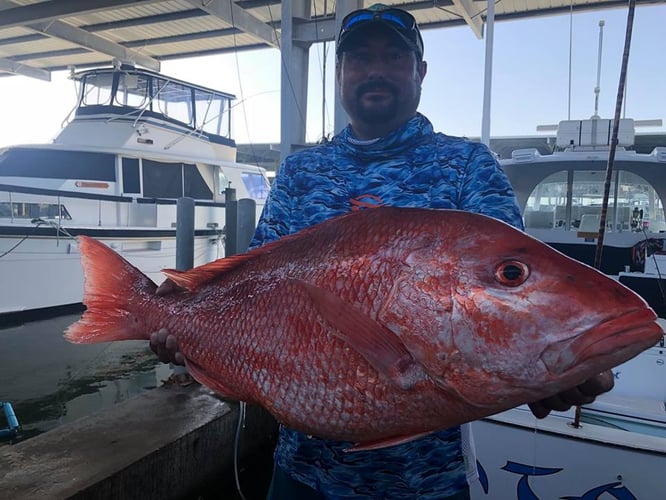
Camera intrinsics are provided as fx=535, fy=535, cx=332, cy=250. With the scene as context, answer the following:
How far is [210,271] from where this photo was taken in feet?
5.41

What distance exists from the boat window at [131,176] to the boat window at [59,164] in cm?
24

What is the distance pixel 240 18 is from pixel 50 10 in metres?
4.11

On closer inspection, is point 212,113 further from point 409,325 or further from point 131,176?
point 409,325

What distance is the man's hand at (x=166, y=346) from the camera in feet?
5.35

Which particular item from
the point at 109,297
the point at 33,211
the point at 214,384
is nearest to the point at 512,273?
the point at 214,384

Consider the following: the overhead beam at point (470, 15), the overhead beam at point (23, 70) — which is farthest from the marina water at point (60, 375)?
the overhead beam at point (23, 70)

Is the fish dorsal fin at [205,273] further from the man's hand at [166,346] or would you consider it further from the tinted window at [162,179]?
the tinted window at [162,179]

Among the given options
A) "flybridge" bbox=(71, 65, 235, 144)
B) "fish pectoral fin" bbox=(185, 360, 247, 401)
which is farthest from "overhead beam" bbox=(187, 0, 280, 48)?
"fish pectoral fin" bbox=(185, 360, 247, 401)

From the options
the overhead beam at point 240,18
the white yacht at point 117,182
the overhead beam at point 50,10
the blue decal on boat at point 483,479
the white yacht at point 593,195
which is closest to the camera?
the blue decal on boat at point 483,479

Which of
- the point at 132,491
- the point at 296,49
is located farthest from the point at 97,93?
the point at 132,491

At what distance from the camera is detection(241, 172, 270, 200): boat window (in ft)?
49.8

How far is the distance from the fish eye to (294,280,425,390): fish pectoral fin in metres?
0.25

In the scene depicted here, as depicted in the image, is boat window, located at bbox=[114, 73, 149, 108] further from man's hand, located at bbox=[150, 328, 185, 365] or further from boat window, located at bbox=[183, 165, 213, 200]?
man's hand, located at bbox=[150, 328, 185, 365]

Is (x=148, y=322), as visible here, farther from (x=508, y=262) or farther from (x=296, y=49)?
(x=296, y=49)
